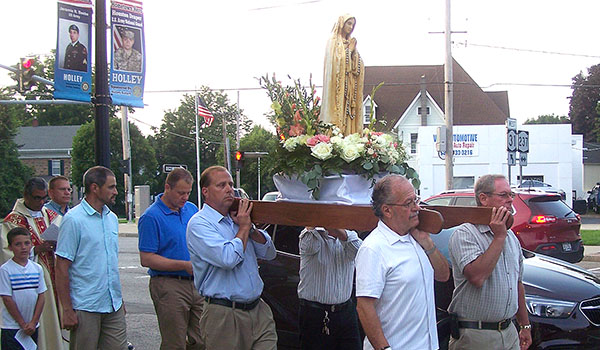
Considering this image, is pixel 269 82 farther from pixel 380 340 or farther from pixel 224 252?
pixel 380 340

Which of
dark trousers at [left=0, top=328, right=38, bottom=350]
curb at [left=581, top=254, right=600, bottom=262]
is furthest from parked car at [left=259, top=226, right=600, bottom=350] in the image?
curb at [left=581, top=254, right=600, bottom=262]

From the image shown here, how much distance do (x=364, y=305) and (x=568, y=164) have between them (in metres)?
33.3

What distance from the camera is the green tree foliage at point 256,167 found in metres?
4.52

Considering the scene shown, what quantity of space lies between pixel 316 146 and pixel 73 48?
3771 mm

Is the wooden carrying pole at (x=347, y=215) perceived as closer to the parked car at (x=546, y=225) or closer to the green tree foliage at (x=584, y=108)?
the parked car at (x=546, y=225)

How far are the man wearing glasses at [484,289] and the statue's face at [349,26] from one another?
171 centimetres

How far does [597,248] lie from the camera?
16.3m

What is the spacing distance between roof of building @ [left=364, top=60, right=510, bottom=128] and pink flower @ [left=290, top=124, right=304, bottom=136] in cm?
4055

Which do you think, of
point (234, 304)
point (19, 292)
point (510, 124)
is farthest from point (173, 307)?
point (510, 124)

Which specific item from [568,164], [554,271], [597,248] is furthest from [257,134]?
[554,271]

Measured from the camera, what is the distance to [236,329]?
165 inches

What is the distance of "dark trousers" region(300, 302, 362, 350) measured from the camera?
15.7 feet

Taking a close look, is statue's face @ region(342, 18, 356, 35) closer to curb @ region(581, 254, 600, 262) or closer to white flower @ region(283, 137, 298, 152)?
white flower @ region(283, 137, 298, 152)

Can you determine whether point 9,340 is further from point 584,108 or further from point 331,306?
point 584,108
